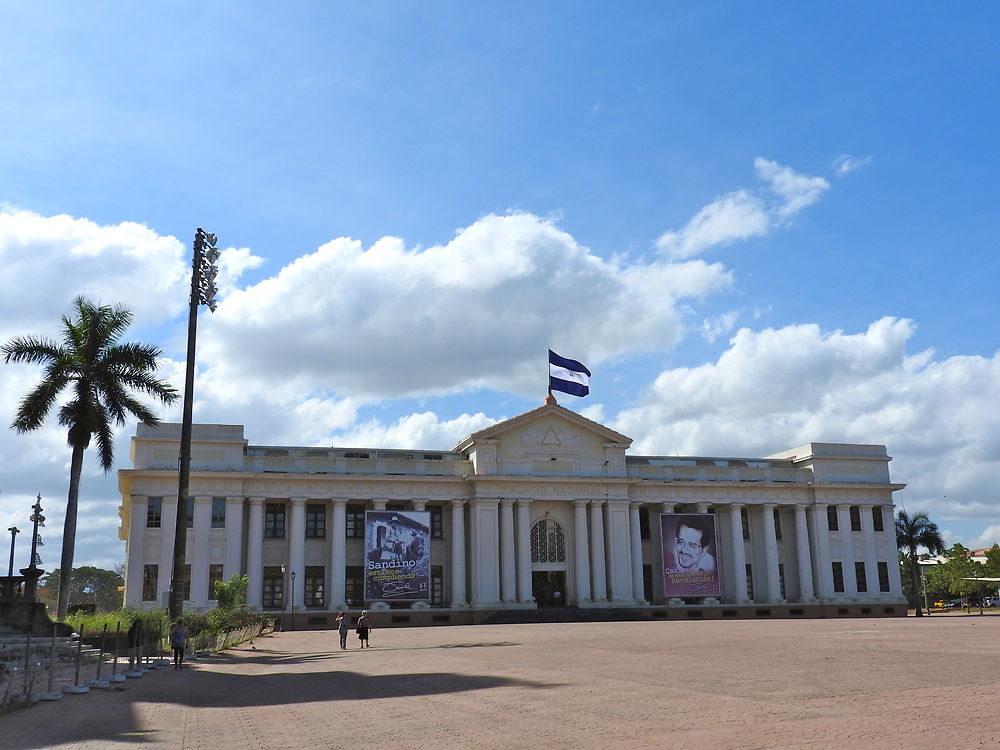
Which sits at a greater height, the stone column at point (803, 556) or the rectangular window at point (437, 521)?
the rectangular window at point (437, 521)

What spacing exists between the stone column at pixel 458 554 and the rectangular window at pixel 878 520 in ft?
93.5

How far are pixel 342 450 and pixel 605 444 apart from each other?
16641 mm

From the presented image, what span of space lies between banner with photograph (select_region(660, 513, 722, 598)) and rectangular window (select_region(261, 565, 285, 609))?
2328cm

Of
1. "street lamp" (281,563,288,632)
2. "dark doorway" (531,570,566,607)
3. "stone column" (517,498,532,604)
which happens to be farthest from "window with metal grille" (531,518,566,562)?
"street lamp" (281,563,288,632)

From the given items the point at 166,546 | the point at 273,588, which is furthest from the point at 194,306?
the point at 273,588

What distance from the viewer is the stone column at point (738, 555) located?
60656mm

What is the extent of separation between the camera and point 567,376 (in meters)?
59.6

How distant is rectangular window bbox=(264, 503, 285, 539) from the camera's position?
56.5 meters

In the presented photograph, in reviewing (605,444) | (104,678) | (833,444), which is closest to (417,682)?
(104,678)

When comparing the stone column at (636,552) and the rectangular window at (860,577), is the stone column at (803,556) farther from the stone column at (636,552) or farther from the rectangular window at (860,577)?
the stone column at (636,552)

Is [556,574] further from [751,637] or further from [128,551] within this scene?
[751,637]

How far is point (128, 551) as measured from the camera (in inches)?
2051

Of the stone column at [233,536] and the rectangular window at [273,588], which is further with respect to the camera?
the rectangular window at [273,588]

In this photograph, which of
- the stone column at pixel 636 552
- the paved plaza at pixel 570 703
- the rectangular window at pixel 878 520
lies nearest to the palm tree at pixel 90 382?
the paved plaza at pixel 570 703
